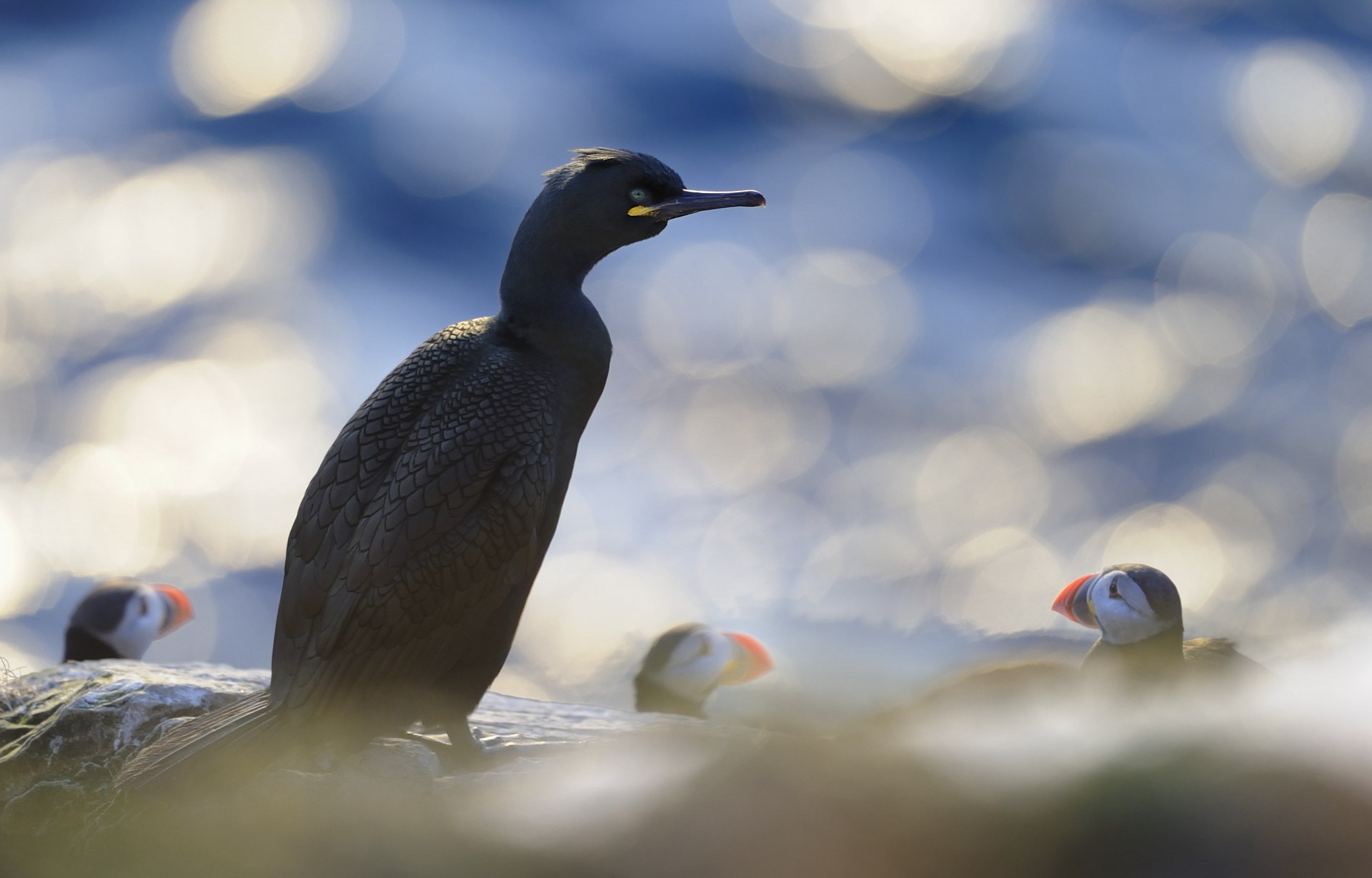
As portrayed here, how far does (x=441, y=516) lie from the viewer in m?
5.01

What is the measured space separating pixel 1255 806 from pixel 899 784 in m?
0.63

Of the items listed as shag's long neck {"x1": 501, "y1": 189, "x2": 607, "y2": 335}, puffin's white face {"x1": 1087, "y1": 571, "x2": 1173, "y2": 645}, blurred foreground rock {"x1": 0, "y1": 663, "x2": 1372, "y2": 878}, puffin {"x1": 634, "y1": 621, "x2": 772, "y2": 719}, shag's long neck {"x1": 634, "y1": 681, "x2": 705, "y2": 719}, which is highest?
shag's long neck {"x1": 501, "y1": 189, "x2": 607, "y2": 335}

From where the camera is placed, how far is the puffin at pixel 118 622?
8.80 meters

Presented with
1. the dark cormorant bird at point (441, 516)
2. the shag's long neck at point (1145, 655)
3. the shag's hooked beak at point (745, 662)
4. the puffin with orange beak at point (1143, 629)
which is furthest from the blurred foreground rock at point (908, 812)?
the shag's hooked beak at point (745, 662)

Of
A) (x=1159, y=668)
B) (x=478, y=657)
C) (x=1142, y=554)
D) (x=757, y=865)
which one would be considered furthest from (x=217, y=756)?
(x=1142, y=554)

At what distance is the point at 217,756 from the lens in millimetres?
4648

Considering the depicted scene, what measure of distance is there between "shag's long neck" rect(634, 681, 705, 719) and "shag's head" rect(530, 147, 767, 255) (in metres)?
3.10

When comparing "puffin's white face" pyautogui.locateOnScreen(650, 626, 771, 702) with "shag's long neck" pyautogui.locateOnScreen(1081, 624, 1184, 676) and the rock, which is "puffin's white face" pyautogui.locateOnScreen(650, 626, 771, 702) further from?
"shag's long neck" pyautogui.locateOnScreen(1081, 624, 1184, 676)

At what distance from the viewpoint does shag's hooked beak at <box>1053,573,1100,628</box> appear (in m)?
7.07

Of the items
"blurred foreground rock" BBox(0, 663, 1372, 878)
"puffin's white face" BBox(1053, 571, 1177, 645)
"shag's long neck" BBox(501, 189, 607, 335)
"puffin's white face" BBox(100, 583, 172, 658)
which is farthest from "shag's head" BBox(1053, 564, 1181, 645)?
"puffin's white face" BBox(100, 583, 172, 658)

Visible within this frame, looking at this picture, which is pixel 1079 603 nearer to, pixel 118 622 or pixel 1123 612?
pixel 1123 612

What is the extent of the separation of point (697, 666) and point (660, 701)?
0.31 m

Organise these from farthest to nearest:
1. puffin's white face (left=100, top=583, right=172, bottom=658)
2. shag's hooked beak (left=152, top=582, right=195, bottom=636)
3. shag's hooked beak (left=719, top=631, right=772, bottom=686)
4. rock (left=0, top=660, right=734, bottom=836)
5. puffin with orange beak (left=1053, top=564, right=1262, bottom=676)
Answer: shag's hooked beak (left=152, top=582, right=195, bottom=636), puffin's white face (left=100, top=583, right=172, bottom=658), shag's hooked beak (left=719, top=631, right=772, bottom=686), puffin with orange beak (left=1053, top=564, right=1262, bottom=676), rock (left=0, top=660, right=734, bottom=836)

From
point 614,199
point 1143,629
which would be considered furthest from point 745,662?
point 614,199
